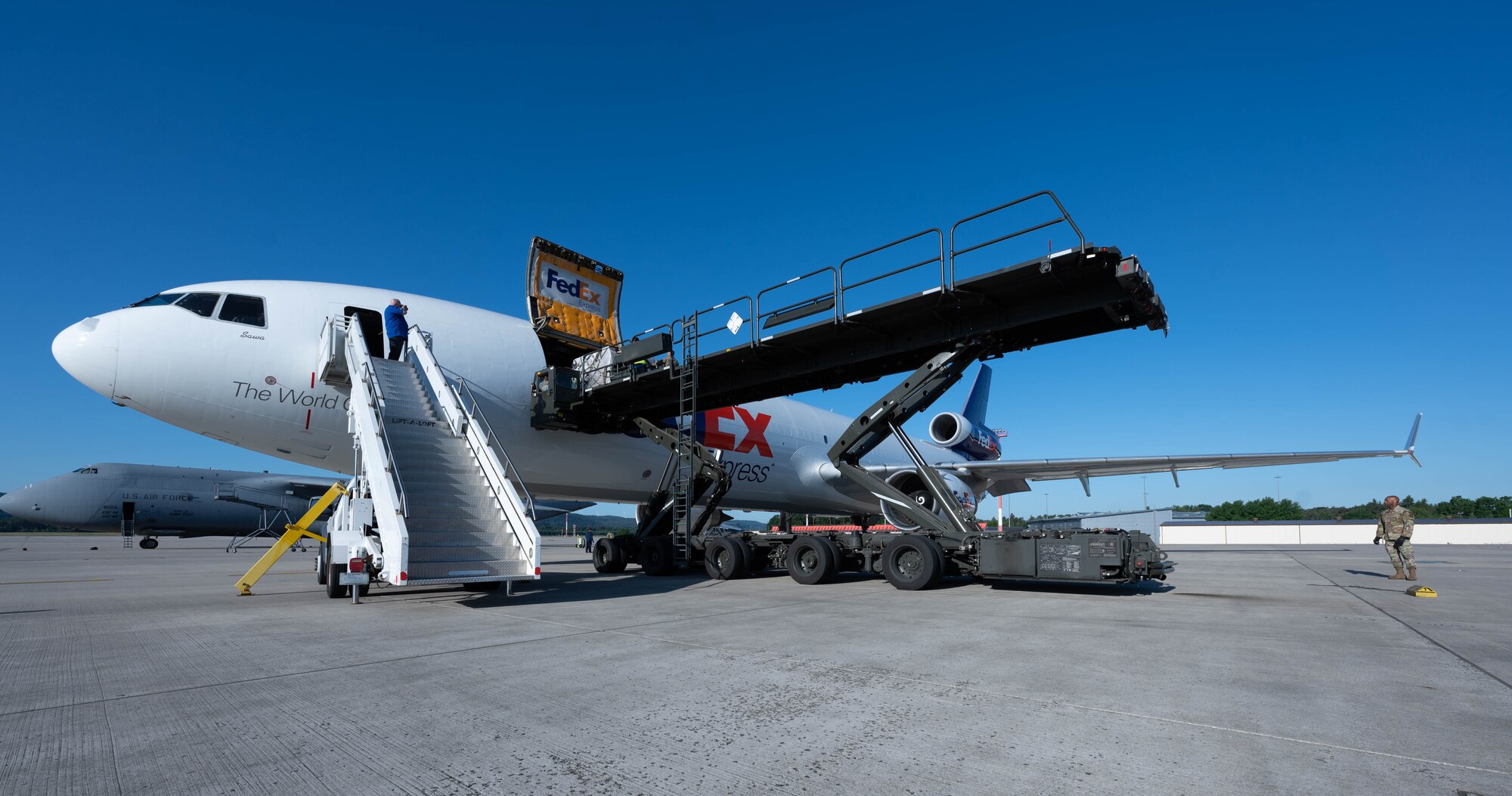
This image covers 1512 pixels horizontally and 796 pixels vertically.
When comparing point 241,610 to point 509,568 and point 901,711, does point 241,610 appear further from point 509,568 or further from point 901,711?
point 901,711

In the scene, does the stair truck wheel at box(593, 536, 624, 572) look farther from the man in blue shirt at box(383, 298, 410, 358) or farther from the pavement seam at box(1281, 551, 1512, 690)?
the pavement seam at box(1281, 551, 1512, 690)

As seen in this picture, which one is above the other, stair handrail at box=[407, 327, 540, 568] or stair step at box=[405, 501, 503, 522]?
stair handrail at box=[407, 327, 540, 568]

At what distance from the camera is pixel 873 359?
1199 centimetres

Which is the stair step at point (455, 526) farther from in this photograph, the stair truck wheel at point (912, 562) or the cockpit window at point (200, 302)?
the stair truck wheel at point (912, 562)

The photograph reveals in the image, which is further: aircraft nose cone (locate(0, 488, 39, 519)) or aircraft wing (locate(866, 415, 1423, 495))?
aircraft nose cone (locate(0, 488, 39, 519))

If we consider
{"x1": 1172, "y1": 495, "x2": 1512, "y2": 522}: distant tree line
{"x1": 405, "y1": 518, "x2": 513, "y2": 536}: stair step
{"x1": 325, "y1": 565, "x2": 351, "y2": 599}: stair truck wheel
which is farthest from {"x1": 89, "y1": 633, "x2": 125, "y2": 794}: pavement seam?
{"x1": 1172, "y1": 495, "x2": 1512, "y2": 522}: distant tree line

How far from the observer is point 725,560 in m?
12.6

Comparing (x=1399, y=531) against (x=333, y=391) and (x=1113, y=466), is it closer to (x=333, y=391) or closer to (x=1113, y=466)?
(x=1113, y=466)

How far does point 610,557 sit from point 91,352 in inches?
345

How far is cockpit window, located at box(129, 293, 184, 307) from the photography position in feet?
35.6

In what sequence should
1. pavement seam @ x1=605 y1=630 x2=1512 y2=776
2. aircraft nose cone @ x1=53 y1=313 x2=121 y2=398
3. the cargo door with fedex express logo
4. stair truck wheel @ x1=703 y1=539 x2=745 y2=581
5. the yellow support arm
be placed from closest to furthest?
pavement seam @ x1=605 y1=630 x2=1512 y2=776
the yellow support arm
aircraft nose cone @ x1=53 y1=313 x2=121 y2=398
stair truck wheel @ x1=703 y1=539 x2=745 y2=581
the cargo door with fedex express logo

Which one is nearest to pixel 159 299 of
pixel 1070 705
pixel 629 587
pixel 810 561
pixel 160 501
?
pixel 629 587

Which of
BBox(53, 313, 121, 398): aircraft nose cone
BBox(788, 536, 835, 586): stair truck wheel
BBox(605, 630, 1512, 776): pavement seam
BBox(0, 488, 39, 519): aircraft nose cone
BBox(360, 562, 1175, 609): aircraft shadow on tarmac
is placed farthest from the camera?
BBox(0, 488, 39, 519): aircraft nose cone

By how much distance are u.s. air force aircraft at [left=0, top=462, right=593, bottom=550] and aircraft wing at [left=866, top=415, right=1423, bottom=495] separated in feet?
63.1
